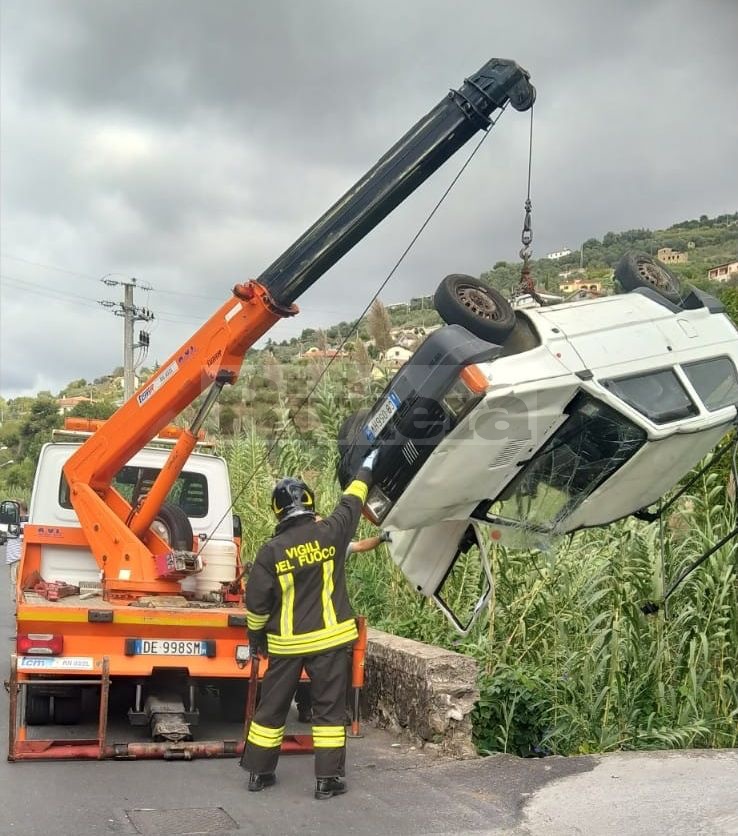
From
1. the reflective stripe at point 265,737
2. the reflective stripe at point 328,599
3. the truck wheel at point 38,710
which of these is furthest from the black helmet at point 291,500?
the truck wheel at point 38,710

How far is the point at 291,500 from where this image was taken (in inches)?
225

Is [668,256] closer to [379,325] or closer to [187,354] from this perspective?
[379,325]

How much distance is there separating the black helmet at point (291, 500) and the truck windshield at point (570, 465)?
112 cm

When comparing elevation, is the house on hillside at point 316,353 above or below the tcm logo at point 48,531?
Answer: above

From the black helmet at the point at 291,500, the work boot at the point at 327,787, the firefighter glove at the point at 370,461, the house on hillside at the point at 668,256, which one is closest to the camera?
the firefighter glove at the point at 370,461

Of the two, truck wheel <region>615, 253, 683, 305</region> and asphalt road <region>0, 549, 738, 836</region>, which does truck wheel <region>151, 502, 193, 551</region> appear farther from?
truck wheel <region>615, 253, 683, 305</region>

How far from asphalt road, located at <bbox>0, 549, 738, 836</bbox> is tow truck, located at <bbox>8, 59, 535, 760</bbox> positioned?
0.40 metres

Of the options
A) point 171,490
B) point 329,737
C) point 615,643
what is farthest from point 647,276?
point 171,490

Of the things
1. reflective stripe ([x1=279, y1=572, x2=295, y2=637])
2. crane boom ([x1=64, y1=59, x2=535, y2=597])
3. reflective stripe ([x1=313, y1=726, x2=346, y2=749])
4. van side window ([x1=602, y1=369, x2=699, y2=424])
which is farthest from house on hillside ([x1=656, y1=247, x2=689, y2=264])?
reflective stripe ([x1=313, y1=726, x2=346, y2=749])

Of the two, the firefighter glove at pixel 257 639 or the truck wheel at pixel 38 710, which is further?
the truck wheel at pixel 38 710

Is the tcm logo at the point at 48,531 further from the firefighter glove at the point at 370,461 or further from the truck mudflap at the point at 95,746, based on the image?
the firefighter glove at the point at 370,461

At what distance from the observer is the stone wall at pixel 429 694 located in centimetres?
619

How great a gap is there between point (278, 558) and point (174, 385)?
2.27 m

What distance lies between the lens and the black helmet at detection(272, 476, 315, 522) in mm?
5680
